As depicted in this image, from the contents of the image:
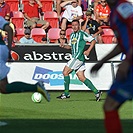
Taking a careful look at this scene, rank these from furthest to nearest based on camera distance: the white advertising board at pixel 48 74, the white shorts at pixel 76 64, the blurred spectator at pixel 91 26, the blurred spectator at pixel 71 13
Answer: the blurred spectator at pixel 71 13 < the blurred spectator at pixel 91 26 < the white advertising board at pixel 48 74 < the white shorts at pixel 76 64

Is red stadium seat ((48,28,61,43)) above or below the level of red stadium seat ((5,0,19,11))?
below

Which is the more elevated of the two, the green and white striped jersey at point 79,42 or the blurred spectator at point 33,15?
the green and white striped jersey at point 79,42

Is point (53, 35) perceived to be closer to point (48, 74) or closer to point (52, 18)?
point (52, 18)

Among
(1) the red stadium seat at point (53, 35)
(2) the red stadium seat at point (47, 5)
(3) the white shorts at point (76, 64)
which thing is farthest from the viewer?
(2) the red stadium seat at point (47, 5)

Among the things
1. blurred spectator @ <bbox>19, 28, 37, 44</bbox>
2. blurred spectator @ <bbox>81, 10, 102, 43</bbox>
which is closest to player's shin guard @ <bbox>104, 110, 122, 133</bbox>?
blurred spectator @ <bbox>19, 28, 37, 44</bbox>

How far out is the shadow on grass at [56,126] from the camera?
31.2ft

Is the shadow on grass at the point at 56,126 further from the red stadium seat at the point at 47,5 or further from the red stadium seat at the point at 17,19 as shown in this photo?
the red stadium seat at the point at 47,5

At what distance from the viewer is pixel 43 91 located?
1005 cm

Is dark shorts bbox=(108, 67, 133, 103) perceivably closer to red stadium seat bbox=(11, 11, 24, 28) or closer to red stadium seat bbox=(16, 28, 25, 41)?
red stadium seat bbox=(16, 28, 25, 41)

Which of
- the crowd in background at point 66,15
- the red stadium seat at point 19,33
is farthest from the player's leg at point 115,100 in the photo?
the red stadium seat at point 19,33

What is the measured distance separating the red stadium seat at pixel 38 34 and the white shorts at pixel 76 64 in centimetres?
432

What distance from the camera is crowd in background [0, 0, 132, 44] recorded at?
19.6 metres

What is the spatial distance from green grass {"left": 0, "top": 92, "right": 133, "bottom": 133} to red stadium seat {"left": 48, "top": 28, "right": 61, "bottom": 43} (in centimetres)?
329

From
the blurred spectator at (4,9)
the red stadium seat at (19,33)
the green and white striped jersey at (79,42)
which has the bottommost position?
the red stadium seat at (19,33)
